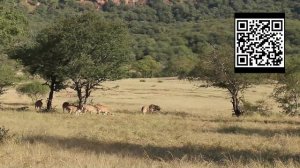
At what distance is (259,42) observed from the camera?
38.8 ft

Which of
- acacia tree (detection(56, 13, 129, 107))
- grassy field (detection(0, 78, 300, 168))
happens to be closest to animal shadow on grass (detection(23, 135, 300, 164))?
grassy field (detection(0, 78, 300, 168))

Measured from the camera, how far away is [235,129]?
83.7ft

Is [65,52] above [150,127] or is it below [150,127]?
above

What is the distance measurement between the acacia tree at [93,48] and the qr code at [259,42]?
27704mm

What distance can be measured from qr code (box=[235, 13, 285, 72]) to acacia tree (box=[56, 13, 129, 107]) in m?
27.7

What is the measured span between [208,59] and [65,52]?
12.8 meters

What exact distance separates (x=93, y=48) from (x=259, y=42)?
29747mm

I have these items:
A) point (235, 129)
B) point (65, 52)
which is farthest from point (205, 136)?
point (65, 52)

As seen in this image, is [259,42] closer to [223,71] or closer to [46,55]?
[223,71]

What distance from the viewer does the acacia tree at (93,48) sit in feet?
129

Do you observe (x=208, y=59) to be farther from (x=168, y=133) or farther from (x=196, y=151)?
(x=196, y=151)

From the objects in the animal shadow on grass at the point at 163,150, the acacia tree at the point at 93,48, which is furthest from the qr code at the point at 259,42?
the acacia tree at the point at 93,48

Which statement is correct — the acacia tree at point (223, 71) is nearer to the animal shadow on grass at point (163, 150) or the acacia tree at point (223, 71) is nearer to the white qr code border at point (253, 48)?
the animal shadow on grass at point (163, 150)

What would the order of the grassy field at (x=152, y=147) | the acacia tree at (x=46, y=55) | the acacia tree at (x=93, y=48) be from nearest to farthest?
the grassy field at (x=152, y=147)
the acacia tree at (x=93, y=48)
the acacia tree at (x=46, y=55)
